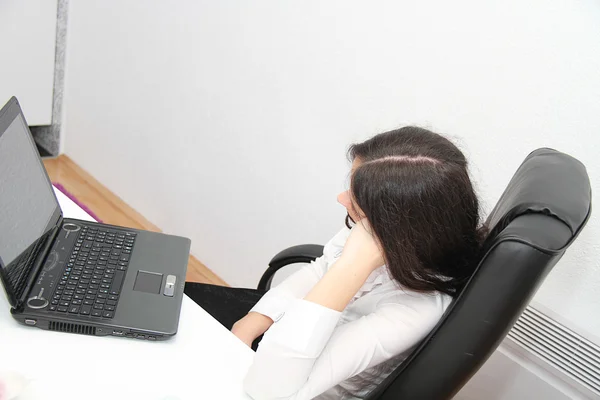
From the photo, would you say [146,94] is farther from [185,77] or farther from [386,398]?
[386,398]

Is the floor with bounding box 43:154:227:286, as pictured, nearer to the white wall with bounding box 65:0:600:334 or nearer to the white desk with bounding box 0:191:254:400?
the white wall with bounding box 65:0:600:334

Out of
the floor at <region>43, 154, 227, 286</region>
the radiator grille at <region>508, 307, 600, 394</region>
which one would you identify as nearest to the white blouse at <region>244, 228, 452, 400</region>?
the radiator grille at <region>508, 307, 600, 394</region>

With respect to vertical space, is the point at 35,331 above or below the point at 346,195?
below

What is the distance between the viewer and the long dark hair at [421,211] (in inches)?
41.8

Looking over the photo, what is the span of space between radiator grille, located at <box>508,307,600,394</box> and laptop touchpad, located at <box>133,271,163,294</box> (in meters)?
0.86

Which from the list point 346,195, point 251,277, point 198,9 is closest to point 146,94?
point 198,9

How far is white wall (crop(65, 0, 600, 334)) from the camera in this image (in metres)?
1.47

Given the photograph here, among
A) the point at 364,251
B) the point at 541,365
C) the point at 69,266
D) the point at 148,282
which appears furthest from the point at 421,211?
the point at 541,365

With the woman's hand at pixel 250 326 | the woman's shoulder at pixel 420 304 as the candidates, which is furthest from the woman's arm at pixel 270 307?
the woman's shoulder at pixel 420 304

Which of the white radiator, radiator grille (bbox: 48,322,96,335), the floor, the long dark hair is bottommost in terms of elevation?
the floor

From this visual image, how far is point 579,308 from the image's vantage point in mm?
1523

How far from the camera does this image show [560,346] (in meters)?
1.53

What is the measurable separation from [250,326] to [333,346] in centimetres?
39

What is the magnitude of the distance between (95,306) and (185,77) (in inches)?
53.0
